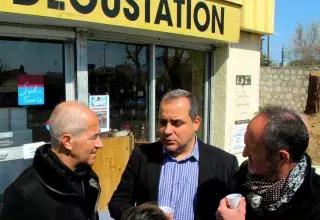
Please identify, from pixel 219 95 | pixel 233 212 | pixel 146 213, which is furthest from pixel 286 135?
pixel 219 95

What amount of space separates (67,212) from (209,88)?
4.03 m

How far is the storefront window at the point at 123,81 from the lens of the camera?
4195 mm

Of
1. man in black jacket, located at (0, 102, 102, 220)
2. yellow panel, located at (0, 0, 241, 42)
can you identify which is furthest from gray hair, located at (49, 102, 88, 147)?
yellow panel, located at (0, 0, 241, 42)

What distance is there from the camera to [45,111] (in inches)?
152

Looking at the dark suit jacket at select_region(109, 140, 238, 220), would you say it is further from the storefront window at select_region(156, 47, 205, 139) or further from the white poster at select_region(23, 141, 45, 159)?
the storefront window at select_region(156, 47, 205, 139)

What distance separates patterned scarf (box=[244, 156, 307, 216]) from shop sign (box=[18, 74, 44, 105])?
2.79 metres

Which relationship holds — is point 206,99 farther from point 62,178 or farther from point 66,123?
point 62,178

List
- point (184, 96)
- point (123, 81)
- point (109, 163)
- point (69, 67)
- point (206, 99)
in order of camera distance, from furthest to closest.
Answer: point (206, 99)
point (123, 81)
point (109, 163)
point (69, 67)
point (184, 96)

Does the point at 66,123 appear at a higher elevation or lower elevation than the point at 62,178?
A: higher

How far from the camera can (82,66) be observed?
389 cm

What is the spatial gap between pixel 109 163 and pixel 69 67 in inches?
50.7

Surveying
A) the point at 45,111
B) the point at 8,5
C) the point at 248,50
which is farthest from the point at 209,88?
the point at 8,5

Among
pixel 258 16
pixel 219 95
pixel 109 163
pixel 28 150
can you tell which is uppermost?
pixel 258 16

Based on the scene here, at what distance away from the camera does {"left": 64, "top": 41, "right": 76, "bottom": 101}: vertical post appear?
384 centimetres
